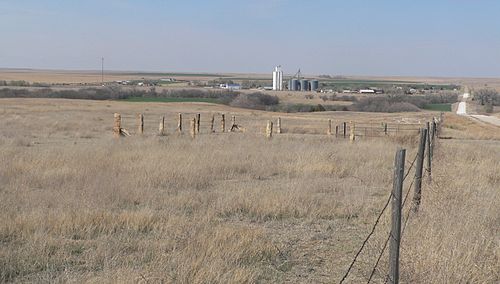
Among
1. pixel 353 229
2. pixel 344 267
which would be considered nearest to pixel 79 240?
pixel 344 267

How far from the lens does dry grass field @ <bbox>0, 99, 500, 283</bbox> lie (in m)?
6.51

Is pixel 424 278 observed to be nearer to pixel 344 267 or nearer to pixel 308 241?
pixel 344 267

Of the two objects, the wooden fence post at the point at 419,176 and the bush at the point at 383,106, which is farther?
the bush at the point at 383,106

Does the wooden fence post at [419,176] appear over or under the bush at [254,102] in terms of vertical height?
over

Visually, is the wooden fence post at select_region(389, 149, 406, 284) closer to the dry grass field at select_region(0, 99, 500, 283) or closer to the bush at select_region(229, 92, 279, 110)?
the dry grass field at select_region(0, 99, 500, 283)

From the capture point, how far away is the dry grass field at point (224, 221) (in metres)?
6.51

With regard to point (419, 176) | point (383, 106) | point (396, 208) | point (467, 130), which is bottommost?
point (467, 130)

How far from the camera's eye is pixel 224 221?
9484mm

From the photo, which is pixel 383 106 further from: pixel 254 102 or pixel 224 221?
pixel 224 221

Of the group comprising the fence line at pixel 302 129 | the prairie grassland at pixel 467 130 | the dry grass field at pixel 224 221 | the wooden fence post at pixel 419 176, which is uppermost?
the wooden fence post at pixel 419 176

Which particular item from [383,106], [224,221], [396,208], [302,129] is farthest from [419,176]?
[383,106]

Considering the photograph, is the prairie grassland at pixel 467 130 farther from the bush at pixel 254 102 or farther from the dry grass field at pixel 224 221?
the bush at pixel 254 102

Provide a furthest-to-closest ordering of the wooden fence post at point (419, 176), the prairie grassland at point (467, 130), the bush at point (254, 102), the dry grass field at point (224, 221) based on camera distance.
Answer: the bush at point (254, 102) → the prairie grassland at point (467, 130) → the wooden fence post at point (419, 176) → the dry grass field at point (224, 221)

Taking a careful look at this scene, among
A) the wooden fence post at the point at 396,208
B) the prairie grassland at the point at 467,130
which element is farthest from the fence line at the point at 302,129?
the wooden fence post at the point at 396,208
